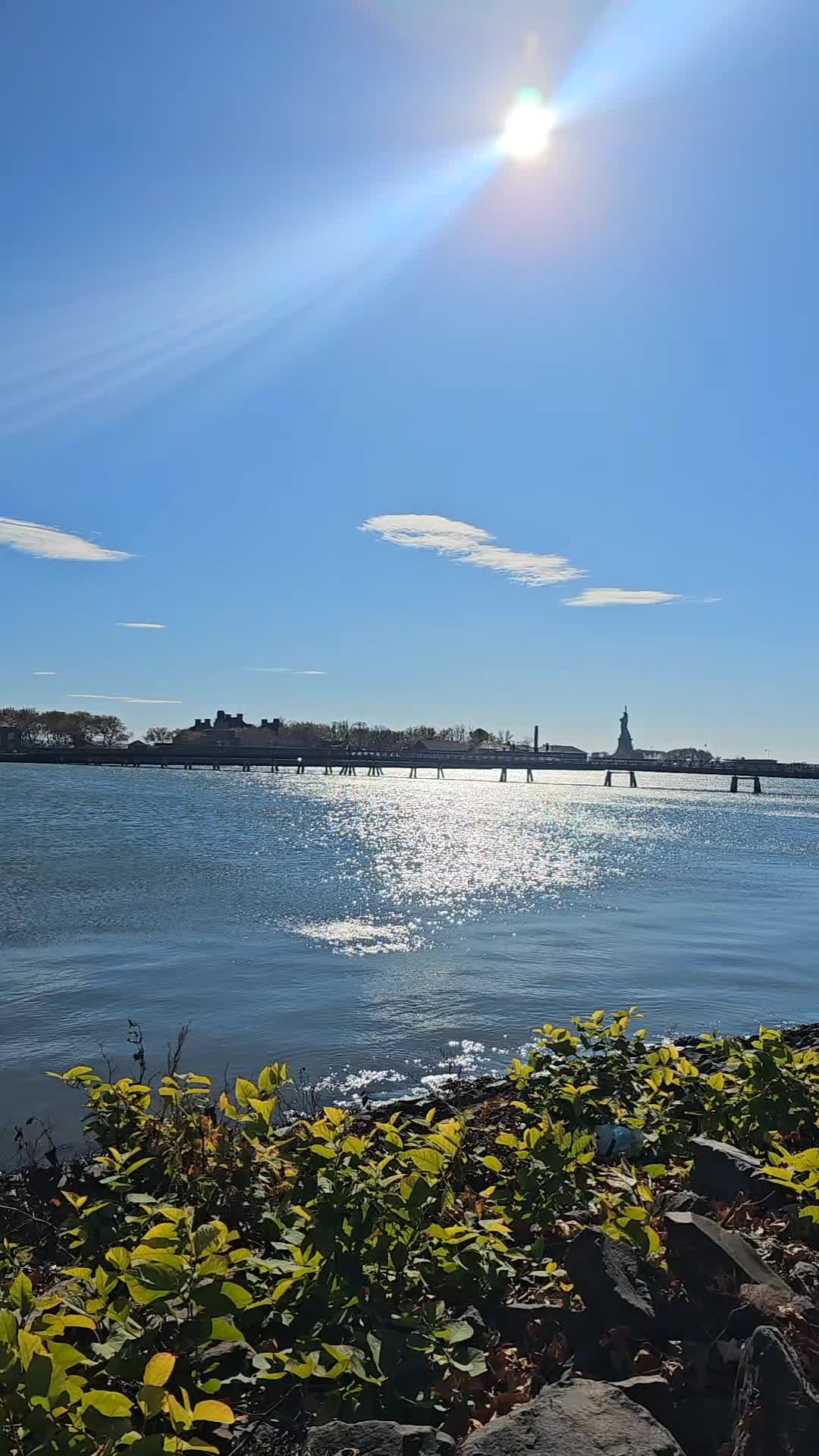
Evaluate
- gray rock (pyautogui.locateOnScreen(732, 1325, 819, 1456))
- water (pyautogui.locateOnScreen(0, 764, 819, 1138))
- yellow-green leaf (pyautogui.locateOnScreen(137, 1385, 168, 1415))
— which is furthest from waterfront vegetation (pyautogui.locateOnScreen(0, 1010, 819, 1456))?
water (pyautogui.locateOnScreen(0, 764, 819, 1138))

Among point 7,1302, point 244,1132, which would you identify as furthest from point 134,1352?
point 244,1132

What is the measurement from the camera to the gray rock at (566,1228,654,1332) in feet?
13.3

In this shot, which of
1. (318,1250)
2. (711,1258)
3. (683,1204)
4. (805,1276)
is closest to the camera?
(318,1250)

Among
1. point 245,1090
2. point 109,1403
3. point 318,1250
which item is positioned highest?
point 245,1090

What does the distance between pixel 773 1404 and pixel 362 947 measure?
18.3 meters

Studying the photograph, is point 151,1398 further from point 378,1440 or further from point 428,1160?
point 428,1160

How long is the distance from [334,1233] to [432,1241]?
53 centimetres

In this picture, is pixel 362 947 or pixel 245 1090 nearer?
pixel 245 1090

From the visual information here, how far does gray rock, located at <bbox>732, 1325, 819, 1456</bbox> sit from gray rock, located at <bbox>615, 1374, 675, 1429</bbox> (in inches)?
12.3

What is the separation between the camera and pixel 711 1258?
418cm

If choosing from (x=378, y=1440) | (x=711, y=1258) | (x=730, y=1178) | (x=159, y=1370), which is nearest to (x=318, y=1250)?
(x=378, y=1440)

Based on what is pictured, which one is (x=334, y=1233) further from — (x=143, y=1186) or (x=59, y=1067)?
(x=59, y=1067)

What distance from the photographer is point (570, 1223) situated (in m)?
5.09

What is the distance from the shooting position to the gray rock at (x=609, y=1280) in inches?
160
